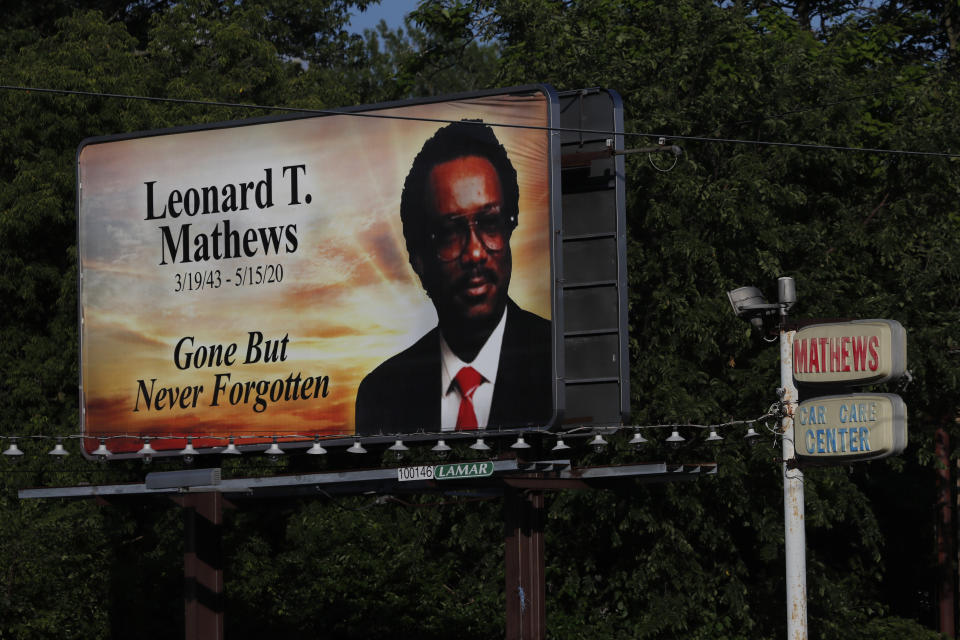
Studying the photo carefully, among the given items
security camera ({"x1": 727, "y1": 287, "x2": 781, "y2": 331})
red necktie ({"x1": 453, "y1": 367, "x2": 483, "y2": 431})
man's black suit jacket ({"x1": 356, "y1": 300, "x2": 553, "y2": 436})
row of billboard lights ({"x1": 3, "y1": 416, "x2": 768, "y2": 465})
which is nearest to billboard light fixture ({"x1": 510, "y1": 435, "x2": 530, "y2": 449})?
row of billboard lights ({"x1": 3, "y1": 416, "x2": 768, "y2": 465})

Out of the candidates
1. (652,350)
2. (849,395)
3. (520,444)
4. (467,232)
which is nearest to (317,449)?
(520,444)

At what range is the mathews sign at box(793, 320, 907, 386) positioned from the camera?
14.1 meters

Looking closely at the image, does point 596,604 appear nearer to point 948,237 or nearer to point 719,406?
point 719,406

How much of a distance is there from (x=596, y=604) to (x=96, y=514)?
344 inches

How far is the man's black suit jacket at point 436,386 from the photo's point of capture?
16672 mm

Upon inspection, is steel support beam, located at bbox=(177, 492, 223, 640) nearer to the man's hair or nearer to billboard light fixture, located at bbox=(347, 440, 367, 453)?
billboard light fixture, located at bbox=(347, 440, 367, 453)

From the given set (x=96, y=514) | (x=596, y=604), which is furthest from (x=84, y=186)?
(x=596, y=604)

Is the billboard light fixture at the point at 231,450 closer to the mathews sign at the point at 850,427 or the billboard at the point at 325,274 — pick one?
the billboard at the point at 325,274

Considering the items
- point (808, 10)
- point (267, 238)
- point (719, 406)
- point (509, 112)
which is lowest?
point (719, 406)

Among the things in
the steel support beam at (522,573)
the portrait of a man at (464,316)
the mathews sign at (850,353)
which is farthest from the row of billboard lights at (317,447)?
the mathews sign at (850,353)

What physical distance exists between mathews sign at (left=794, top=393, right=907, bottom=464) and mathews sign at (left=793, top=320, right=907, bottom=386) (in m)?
0.21

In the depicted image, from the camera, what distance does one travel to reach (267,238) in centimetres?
1831

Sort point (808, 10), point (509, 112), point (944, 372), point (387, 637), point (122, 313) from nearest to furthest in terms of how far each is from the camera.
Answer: point (509, 112) < point (122, 313) < point (944, 372) < point (387, 637) < point (808, 10)

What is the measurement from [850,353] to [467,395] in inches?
187
